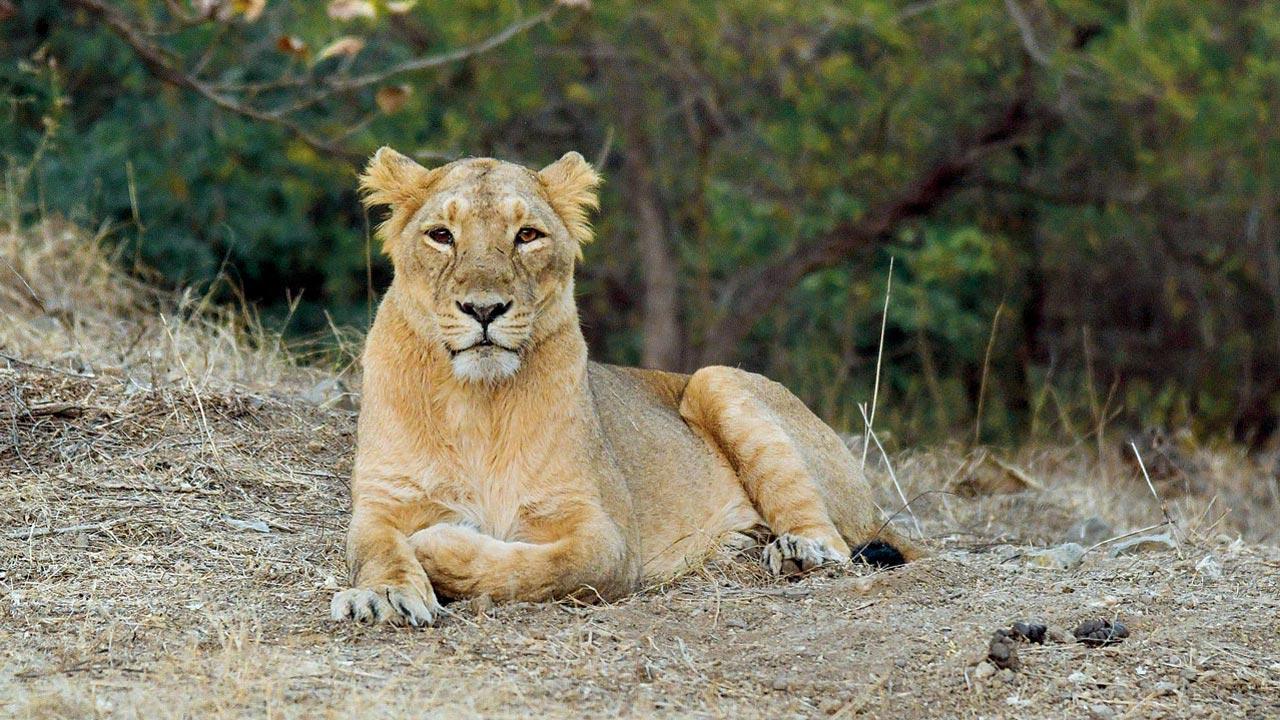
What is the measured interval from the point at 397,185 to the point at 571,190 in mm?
512

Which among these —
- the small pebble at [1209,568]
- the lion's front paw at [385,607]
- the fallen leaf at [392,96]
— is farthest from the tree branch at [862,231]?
the lion's front paw at [385,607]

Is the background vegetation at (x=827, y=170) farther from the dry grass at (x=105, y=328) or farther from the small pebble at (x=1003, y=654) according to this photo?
the small pebble at (x=1003, y=654)

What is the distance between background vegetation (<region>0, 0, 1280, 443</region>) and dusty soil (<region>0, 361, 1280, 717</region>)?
6.08 m

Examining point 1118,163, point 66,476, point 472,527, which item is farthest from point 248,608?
point 1118,163

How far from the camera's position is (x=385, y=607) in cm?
411

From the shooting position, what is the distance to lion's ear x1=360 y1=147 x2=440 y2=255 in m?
4.82

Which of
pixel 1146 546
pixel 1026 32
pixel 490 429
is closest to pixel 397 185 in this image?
pixel 490 429

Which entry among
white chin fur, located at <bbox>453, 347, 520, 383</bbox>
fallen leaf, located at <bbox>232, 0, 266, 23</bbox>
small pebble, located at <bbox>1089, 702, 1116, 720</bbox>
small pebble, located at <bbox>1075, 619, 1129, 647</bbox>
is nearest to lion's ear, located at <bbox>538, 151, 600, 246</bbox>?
white chin fur, located at <bbox>453, 347, 520, 383</bbox>

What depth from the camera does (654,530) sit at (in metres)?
5.17

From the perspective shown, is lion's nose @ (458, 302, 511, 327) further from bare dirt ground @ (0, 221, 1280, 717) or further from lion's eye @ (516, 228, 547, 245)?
Answer: bare dirt ground @ (0, 221, 1280, 717)

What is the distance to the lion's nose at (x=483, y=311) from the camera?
14.3 feet

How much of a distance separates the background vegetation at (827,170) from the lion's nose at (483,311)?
749 cm

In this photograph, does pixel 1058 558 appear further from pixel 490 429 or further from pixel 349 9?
pixel 349 9

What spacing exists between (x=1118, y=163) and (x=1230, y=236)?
1.14 m
